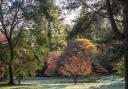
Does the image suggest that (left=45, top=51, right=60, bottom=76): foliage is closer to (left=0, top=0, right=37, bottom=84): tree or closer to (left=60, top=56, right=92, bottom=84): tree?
(left=60, top=56, right=92, bottom=84): tree

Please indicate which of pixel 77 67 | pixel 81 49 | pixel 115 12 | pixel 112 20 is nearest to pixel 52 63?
pixel 81 49

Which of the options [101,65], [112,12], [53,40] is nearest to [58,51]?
[53,40]

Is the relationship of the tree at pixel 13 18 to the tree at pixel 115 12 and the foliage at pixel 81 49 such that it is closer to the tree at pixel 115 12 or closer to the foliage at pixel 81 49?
the foliage at pixel 81 49

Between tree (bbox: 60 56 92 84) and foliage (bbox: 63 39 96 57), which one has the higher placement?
foliage (bbox: 63 39 96 57)

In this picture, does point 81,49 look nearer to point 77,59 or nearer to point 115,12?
point 77,59

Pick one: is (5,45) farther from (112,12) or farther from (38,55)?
(112,12)

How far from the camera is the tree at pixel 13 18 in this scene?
40500mm

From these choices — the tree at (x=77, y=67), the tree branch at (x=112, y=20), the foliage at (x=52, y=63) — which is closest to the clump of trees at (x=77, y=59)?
the tree at (x=77, y=67)

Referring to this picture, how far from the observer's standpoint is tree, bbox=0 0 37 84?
133ft

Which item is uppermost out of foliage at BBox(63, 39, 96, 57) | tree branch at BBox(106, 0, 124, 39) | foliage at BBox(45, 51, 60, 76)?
tree branch at BBox(106, 0, 124, 39)

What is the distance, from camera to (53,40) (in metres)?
59.4

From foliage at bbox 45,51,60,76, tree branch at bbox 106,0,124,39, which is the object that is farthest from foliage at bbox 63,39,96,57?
tree branch at bbox 106,0,124,39

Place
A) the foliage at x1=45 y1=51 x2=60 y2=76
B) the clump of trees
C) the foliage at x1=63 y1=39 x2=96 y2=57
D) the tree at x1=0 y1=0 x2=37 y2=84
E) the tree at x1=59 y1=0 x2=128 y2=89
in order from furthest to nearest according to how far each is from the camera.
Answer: the foliage at x1=45 y1=51 x2=60 y2=76, the foliage at x1=63 y1=39 x2=96 y2=57, the clump of trees, the tree at x1=0 y1=0 x2=37 y2=84, the tree at x1=59 y1=0 x2=128 y2=89

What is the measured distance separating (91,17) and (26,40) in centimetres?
2677
